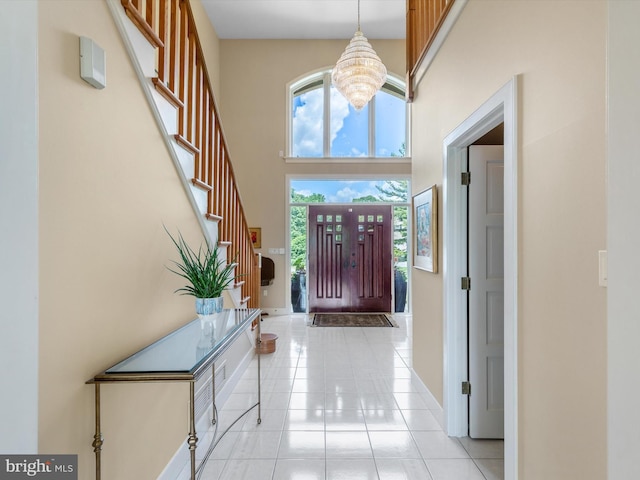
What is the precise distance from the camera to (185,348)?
4.91 feet

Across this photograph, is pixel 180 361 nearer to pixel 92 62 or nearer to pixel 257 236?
pixel 92 62

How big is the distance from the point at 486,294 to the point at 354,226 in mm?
4035

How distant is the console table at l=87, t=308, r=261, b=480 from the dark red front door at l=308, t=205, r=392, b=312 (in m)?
4.33

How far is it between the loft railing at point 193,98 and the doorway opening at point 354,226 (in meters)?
3.06

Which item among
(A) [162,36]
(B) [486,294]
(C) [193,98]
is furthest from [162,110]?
(B) [486,294]

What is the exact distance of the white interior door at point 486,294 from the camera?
2.22 meters

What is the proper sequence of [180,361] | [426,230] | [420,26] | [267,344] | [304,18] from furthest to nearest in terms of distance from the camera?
[304,18]
[267,344]
[420,26]
[426,230]
[180,361]

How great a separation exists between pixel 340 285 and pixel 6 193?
560 cm

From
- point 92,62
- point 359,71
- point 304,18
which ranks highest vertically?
point 304,18

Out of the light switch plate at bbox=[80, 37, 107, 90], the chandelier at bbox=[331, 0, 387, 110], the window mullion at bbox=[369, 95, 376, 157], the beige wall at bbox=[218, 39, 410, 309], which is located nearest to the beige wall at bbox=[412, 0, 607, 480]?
the light switch plate at bbox=[80, 37, 107, 90]

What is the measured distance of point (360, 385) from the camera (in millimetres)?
3051

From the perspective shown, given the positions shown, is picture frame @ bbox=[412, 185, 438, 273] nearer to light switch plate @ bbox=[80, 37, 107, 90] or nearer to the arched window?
light switch plate @ bbox=[80, 37, 107, 90]

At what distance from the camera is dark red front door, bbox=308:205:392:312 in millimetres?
6180

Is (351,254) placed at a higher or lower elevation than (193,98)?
lower
